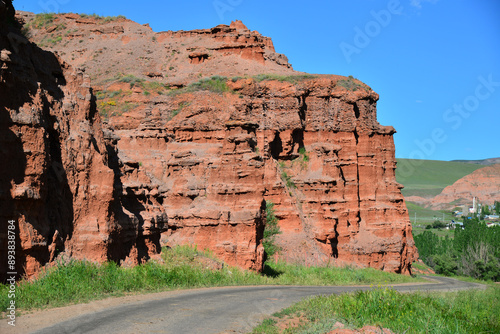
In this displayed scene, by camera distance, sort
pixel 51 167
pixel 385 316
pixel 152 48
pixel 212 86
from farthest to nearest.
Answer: pixel 152 48
pixel 212 86
pixel 51 167
pixel 385 316

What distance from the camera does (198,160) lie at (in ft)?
101

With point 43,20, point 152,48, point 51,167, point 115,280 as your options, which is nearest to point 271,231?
point 115,280

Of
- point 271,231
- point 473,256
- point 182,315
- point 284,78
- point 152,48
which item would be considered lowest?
point 473,256

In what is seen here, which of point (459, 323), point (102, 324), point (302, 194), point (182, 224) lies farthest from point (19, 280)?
point (302, 194)

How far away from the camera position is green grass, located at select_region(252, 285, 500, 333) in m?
11.9

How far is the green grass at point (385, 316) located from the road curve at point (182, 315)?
2.50 ft

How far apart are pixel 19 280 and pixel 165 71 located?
2196 inches

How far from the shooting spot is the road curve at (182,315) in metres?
10.7

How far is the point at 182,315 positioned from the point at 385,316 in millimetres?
5139

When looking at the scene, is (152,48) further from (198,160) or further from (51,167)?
(51,167)

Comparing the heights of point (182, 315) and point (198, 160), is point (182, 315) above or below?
below

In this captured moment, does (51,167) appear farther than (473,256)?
No

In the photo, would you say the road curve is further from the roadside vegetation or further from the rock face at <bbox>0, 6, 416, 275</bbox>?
the roadside vegetation

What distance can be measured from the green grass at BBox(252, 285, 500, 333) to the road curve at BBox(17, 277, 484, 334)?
0.76 meters
